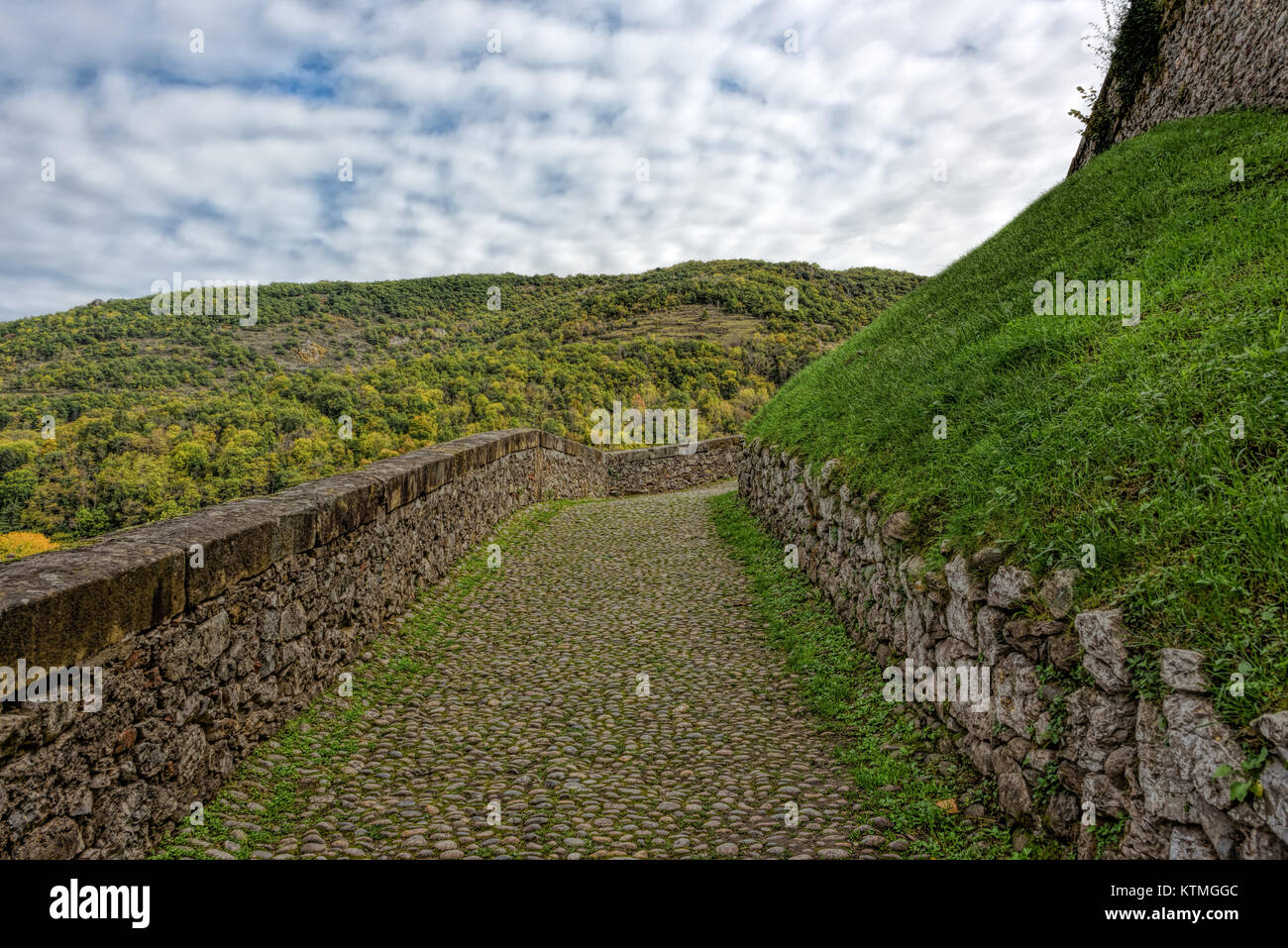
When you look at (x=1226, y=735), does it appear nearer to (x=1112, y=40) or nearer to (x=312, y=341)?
(x=1112, y=40)

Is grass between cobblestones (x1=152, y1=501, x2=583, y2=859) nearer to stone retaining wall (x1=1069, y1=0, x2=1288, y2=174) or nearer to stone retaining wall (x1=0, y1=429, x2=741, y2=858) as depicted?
stone retaining wall (x1=0, y1=429, x2=741, y2=858)

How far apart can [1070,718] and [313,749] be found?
395cm

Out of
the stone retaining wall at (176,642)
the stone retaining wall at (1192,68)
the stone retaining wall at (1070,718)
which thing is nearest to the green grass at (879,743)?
the stone retaining wall at (1070,718)

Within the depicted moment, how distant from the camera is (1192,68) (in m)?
10.8

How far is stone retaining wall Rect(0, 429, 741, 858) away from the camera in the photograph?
2.41 meters

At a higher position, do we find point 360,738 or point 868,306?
point 868,306

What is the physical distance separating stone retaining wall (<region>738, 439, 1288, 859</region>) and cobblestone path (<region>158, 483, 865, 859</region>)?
0.83 metres

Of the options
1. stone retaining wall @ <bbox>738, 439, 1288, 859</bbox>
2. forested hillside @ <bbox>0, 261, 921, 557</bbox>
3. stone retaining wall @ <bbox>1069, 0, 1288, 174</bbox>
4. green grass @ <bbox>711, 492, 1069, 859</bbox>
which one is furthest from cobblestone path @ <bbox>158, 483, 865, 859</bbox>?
stone retaining wall @ <bbox>1069, 0, 1288, 174</bbox>

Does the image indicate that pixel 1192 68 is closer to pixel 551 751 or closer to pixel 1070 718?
pixel 1070 718

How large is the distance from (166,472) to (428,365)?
73.5ft

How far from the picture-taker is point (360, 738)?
14.3 ft

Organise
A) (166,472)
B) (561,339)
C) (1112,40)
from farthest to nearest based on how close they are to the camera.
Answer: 1. (561,339)
2. (166,472)
3. (1112,40)

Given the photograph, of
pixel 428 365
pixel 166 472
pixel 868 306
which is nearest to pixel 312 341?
pixel 428 365

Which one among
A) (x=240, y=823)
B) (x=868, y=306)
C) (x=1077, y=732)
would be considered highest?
(x=868, y=306)
